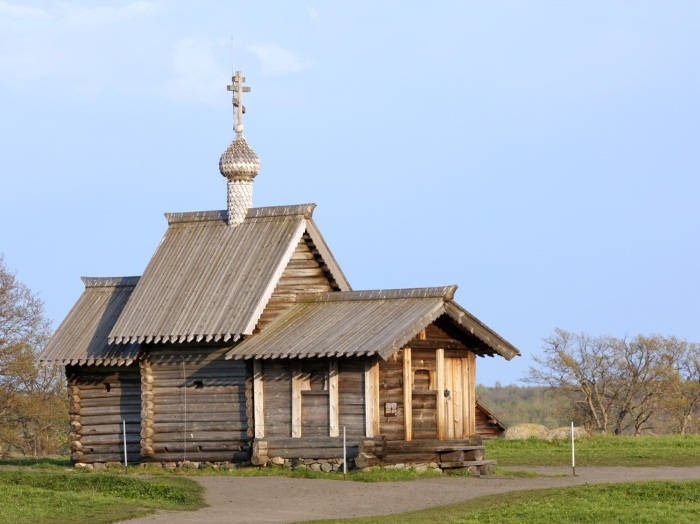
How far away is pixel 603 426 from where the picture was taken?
2378 inches

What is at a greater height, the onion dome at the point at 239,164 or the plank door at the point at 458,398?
the onion dome at the point at 239,164

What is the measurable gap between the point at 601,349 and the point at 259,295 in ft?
99.9

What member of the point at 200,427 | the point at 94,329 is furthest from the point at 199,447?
the point at 94,329

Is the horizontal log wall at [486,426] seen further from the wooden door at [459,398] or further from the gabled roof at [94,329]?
the gabled roof at [94,329]

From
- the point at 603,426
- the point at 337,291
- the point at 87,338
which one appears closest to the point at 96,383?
the point at 87,338

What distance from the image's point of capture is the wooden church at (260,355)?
32.9m

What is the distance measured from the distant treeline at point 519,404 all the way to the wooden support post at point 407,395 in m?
33.7

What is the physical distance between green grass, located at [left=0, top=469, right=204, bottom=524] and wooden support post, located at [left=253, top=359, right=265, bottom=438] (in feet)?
13.0

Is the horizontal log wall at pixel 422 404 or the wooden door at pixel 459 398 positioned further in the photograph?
the wooden door at pixel 459 398

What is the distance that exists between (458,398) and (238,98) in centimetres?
1134

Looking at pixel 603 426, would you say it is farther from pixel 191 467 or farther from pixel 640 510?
pixel 640 510

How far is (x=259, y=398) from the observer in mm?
34094

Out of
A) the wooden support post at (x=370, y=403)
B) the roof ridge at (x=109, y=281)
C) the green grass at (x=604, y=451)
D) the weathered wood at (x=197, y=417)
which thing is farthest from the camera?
the roof ridge at (x=109, y=281)

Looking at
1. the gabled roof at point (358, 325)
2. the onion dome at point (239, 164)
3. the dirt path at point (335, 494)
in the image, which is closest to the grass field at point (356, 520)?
the dirt path at point (335, 494)
